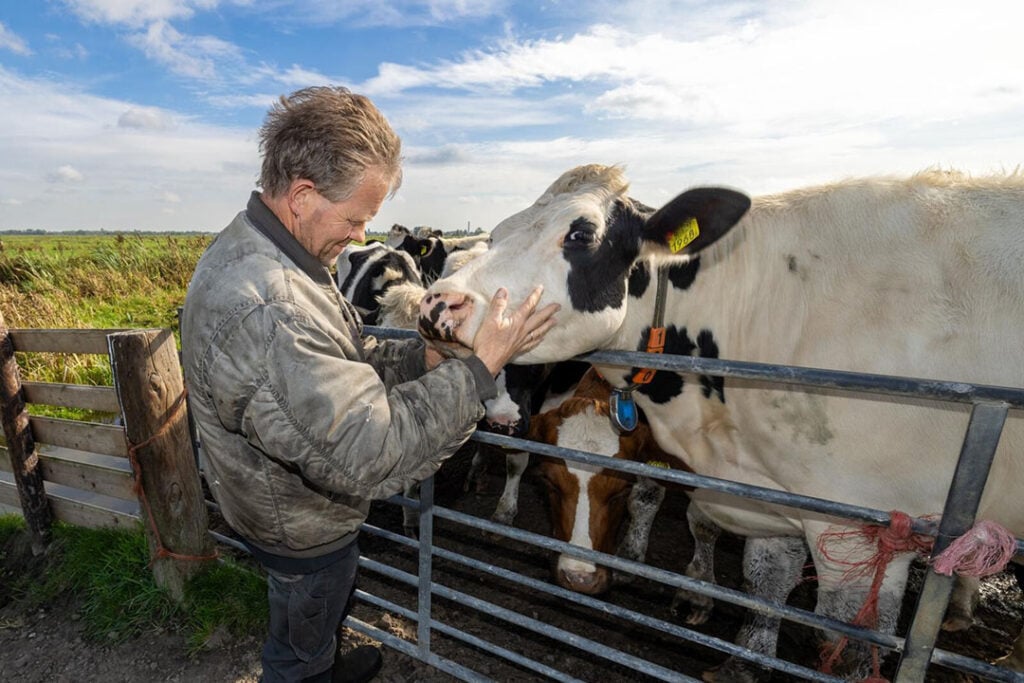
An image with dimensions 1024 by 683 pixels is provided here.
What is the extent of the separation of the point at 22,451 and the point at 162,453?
5.53 ft

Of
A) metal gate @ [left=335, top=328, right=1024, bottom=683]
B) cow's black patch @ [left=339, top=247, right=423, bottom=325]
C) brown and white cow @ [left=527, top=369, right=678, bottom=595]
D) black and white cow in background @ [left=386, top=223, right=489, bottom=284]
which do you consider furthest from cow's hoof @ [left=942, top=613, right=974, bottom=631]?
black and white cow in background @ [left=386, top=223, right=489, bottom=284]

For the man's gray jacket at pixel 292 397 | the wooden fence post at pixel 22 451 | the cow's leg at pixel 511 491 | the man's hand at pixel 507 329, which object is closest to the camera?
the man's gray jacket at pixel 292 397

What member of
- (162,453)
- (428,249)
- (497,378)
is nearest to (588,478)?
(497,378)

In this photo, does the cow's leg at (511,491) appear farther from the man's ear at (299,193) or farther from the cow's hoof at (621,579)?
the man's ear at (299,193)

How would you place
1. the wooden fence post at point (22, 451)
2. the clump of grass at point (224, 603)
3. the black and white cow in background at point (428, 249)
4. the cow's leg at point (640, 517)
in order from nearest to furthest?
the clump of grass at point (224, 603)
the wooden fence post at point (22, 451)
the cow's leg at point (640, 517)
the black and white cow in background at point (428, 249)

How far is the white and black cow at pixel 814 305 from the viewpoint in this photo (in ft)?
6.50

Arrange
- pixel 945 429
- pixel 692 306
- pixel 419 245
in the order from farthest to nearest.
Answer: pixel 419 245
pixel 692 306
pixel 945 429

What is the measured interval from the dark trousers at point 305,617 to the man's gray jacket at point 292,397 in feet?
0.52

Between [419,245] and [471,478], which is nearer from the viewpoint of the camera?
[471,478]

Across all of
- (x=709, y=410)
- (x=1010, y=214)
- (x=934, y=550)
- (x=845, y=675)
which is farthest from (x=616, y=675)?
(x=1010, y=214)

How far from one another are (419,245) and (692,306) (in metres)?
7.92

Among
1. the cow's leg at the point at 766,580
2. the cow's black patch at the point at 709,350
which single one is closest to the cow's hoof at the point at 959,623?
the cow's leg at the point at 766,580

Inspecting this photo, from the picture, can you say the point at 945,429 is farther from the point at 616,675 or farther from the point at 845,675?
the point at 616,675

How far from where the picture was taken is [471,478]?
5770mm
